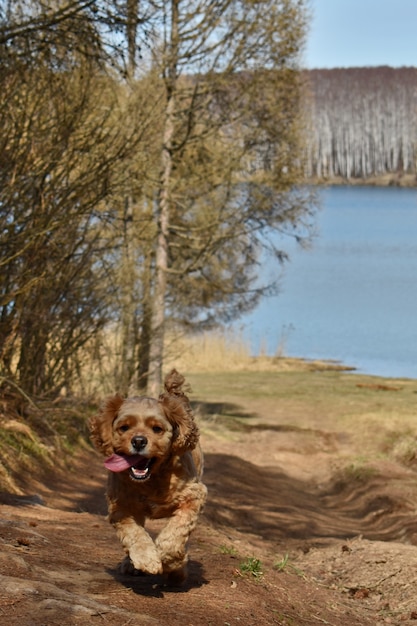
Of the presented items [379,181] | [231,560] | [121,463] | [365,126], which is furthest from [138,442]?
[365,126]

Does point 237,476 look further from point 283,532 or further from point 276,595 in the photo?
point 276,595

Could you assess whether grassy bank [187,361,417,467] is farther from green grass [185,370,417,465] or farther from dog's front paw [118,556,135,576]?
dog's front paw [118,556,135,576]

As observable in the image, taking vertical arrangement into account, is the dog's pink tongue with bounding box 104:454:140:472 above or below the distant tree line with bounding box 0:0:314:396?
below

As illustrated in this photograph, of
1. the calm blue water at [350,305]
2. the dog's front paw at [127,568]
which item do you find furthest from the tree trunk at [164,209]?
the dog's front paw at [127,568]

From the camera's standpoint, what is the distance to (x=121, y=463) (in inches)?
223

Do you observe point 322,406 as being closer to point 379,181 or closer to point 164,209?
point 164,209

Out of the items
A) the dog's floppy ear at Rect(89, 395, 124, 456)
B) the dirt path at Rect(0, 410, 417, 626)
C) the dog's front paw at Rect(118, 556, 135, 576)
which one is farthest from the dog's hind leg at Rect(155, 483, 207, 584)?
the dog's floppy ear at Rect(89, 395, 124, 456)

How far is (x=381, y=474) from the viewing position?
1591 cm

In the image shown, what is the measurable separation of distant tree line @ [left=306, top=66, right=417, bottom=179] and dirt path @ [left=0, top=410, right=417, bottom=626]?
115m

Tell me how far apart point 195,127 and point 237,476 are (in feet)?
31.7

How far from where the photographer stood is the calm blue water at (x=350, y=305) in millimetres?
36531

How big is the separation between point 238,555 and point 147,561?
2372 mm

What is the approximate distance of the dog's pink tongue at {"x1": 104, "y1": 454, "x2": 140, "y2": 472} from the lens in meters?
5.63

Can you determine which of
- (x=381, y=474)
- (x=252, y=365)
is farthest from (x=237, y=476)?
(x=252, y=365)
